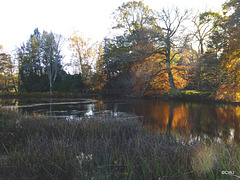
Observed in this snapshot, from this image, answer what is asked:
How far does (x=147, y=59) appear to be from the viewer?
26.4m

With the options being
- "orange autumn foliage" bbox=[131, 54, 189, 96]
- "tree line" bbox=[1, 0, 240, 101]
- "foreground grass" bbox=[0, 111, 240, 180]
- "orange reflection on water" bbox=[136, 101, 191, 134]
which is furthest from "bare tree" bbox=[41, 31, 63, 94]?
"foreground grass" bbox=[0, 111, 240, 180]

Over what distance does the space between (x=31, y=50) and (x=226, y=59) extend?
4673cm

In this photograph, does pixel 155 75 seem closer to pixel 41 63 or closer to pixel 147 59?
pixel 147 59

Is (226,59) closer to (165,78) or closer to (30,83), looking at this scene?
(165,78)

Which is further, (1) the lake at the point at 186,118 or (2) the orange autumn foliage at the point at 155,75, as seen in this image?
(2) the orange autumn foliage at the point at 155,75

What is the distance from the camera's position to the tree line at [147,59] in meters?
10.5

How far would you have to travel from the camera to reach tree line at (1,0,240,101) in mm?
10461

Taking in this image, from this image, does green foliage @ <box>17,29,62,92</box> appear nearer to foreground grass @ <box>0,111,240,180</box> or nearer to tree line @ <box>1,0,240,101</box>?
tree line @ <box>1,0,240,101</box>

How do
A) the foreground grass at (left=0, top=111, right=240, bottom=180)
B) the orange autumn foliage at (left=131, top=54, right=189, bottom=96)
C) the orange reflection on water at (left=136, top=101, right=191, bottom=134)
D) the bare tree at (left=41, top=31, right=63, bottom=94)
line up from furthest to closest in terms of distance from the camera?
the bare tree at (left=41, top=31, right=63, bottom=94) → the orange autumn foliage at (left=131, top=54, right=189, bottom=96) → the orange reflection on water at (left=136, top=101, right=191, bottom=134) → the foreground grass at (left=0, top=111, right=240, bottom=180)

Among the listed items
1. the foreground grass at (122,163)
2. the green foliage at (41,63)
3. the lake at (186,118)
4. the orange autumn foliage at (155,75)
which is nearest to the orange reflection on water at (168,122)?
the lake at (186,118)

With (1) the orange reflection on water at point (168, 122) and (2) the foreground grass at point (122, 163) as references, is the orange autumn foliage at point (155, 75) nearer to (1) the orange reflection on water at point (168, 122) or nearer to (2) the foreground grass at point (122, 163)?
(1) the orange reflection on water at point (168, 122)

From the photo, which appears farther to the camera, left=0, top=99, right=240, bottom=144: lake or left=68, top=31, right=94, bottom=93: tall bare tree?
left=68, top=31, right=94, bottom=93: tall bare tree

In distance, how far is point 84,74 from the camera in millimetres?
38250

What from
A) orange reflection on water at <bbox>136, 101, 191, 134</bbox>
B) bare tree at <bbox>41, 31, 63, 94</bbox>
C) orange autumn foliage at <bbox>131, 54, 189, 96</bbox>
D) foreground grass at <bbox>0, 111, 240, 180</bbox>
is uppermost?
bare tree at <bbox>41, 31, 63, 94</bbox>
